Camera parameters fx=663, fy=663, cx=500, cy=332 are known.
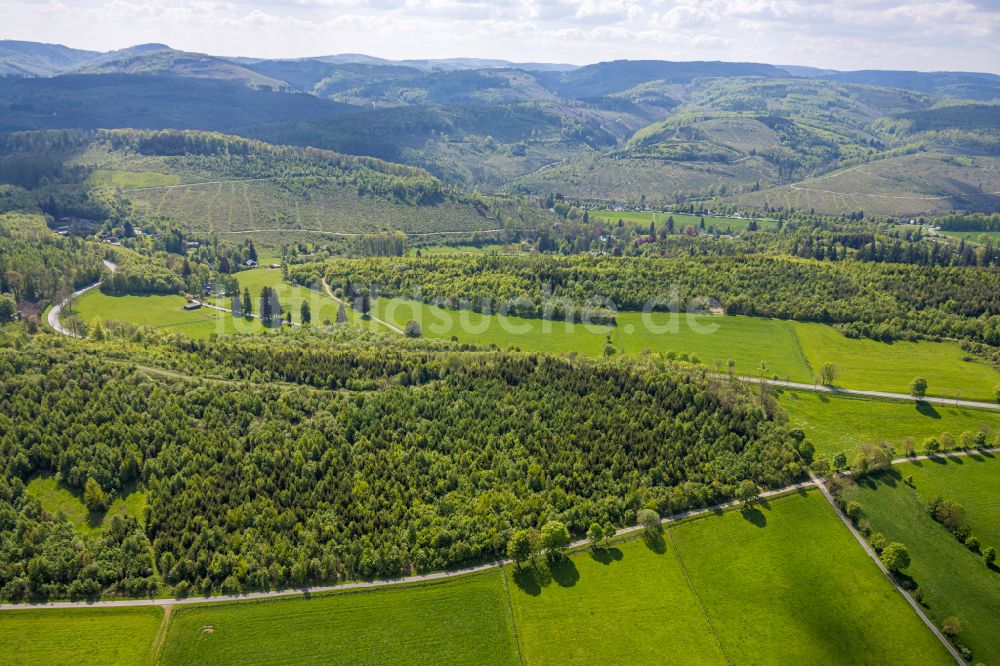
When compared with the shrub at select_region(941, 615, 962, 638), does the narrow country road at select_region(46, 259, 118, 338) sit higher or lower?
higher

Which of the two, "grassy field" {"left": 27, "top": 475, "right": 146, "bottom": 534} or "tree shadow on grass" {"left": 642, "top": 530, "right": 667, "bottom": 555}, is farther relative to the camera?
"grassy field" {"left": 27, "top": 475, "right": 146, "bottom": 534}

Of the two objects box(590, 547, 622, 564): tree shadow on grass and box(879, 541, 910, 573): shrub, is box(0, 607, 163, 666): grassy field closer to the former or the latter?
box(590, 547, 622, 564): tree shadow on grass

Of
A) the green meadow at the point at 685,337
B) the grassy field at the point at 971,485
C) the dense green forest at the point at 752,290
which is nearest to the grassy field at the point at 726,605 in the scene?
the grassy field at the point at 971,485

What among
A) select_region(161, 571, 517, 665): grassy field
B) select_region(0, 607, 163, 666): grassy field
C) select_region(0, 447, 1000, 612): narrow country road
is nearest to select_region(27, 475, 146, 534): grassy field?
select_region(0, 447, 1000, 612): narrow country road

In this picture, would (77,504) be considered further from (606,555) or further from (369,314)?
(369,314)

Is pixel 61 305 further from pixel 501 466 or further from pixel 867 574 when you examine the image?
pixel 867 574

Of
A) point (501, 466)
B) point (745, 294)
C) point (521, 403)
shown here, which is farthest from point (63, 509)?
point (745, 294)
